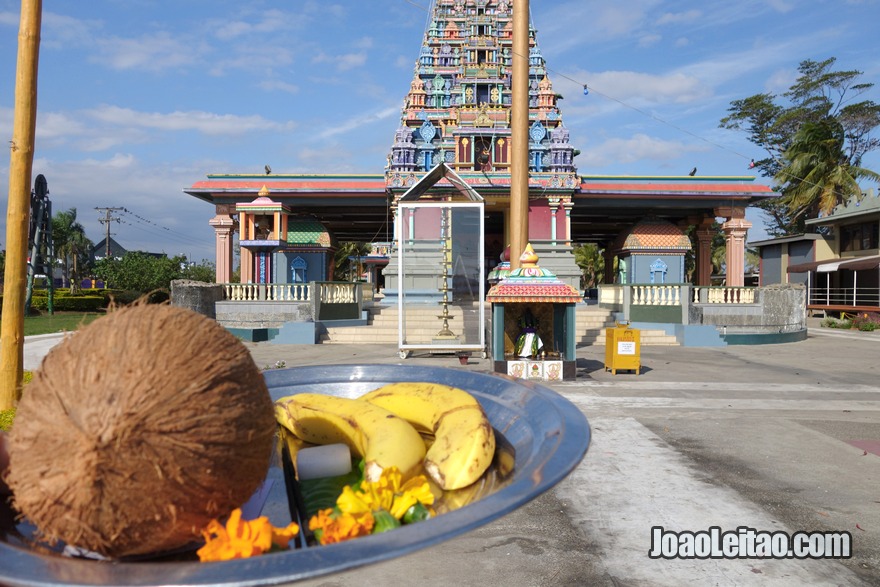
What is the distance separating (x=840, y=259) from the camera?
2722cm

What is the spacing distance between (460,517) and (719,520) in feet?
11.1

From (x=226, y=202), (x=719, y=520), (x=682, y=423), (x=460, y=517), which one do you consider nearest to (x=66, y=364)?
(x=460, y=517)

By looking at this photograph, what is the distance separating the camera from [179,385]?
3.87 ft

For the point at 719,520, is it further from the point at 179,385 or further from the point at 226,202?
the point at 226,202

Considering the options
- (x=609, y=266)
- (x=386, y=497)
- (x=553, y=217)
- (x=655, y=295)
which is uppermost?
(x=553, y=217)

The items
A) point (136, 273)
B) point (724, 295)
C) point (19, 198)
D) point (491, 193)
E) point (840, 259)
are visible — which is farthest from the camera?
point (136, 273)

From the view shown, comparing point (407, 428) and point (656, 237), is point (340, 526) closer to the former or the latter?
point (407, 428)

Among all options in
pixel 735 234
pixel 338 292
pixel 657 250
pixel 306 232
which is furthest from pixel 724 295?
pixel 306 232

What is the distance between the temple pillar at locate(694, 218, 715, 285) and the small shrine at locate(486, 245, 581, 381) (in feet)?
56.4

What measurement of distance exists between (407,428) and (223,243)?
22385mm

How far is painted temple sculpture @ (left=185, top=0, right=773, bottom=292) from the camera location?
2158 centimetres

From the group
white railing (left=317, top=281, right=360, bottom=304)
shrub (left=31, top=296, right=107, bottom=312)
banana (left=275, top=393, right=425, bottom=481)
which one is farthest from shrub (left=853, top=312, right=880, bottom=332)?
shrub (left=31, top=296, right=107, bottom=312)

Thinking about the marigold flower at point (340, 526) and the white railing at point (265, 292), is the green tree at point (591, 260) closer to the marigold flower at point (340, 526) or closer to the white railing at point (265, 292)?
the white railing at point (265, 292)

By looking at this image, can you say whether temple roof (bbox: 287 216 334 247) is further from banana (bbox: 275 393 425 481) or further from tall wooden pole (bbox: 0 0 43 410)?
banana (bbox: 275 393 425 481)
